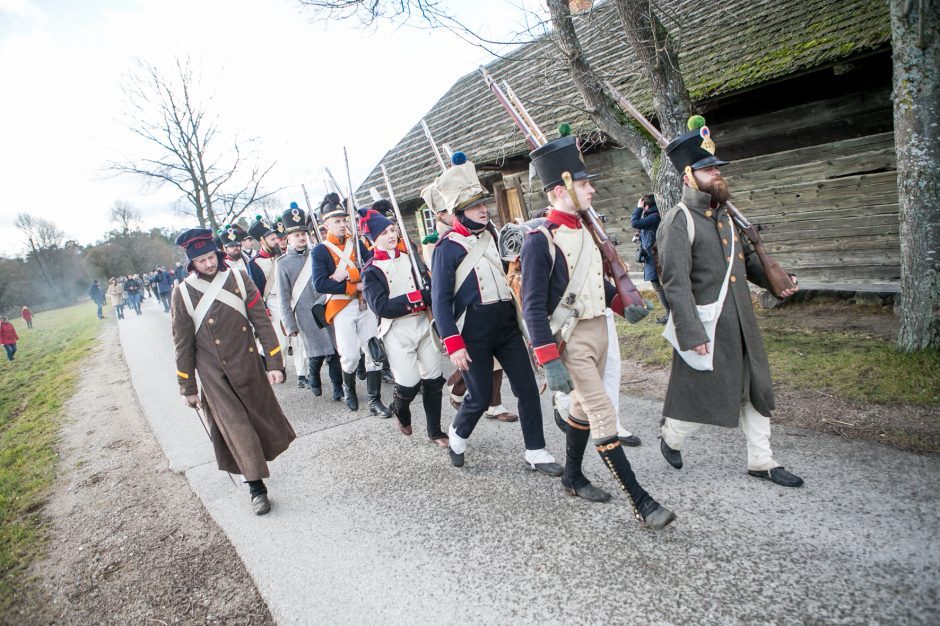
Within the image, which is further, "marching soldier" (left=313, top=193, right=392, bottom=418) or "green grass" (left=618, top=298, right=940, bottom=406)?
"marching soldier" (left=313, top=193, right=392, bottom=418)

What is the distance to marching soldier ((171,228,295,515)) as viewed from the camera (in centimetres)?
375

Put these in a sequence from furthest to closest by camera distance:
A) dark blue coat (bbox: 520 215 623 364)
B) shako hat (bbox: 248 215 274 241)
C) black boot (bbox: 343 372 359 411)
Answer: shako hat (bbox: 248 215 274 241) → black boot (bbox: 343 372 359 411) → dark blue coat (bbox: 520 215 623 364)

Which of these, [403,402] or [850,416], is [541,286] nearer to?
[403,402]

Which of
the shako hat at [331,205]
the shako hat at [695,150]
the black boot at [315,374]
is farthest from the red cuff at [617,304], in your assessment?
the black boot at [315,374]

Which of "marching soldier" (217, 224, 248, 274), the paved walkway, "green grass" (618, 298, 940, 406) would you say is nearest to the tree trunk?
"green grass" (618, 298, 940, 406)

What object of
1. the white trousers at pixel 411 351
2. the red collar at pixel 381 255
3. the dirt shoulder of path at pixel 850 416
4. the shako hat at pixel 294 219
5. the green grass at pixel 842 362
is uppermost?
the shako hat at pixel 294 219

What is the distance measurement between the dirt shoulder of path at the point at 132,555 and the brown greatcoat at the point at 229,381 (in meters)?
0.53

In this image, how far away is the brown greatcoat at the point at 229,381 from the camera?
3758 mm

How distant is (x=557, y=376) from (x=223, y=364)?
2.40m

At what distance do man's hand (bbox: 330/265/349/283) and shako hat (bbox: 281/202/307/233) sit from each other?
1325 mm

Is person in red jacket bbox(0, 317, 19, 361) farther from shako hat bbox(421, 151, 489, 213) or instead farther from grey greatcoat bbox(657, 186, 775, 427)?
grey greatcoat bbox(657, 186, 775, 427)

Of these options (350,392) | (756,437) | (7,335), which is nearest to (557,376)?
(756,437)

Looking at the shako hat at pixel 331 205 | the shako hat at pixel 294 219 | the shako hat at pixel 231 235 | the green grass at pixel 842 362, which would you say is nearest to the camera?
the green grass at pixel 842 362

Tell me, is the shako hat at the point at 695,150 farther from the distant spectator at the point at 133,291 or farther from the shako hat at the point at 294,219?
the distant spectator at the point at 133,291
